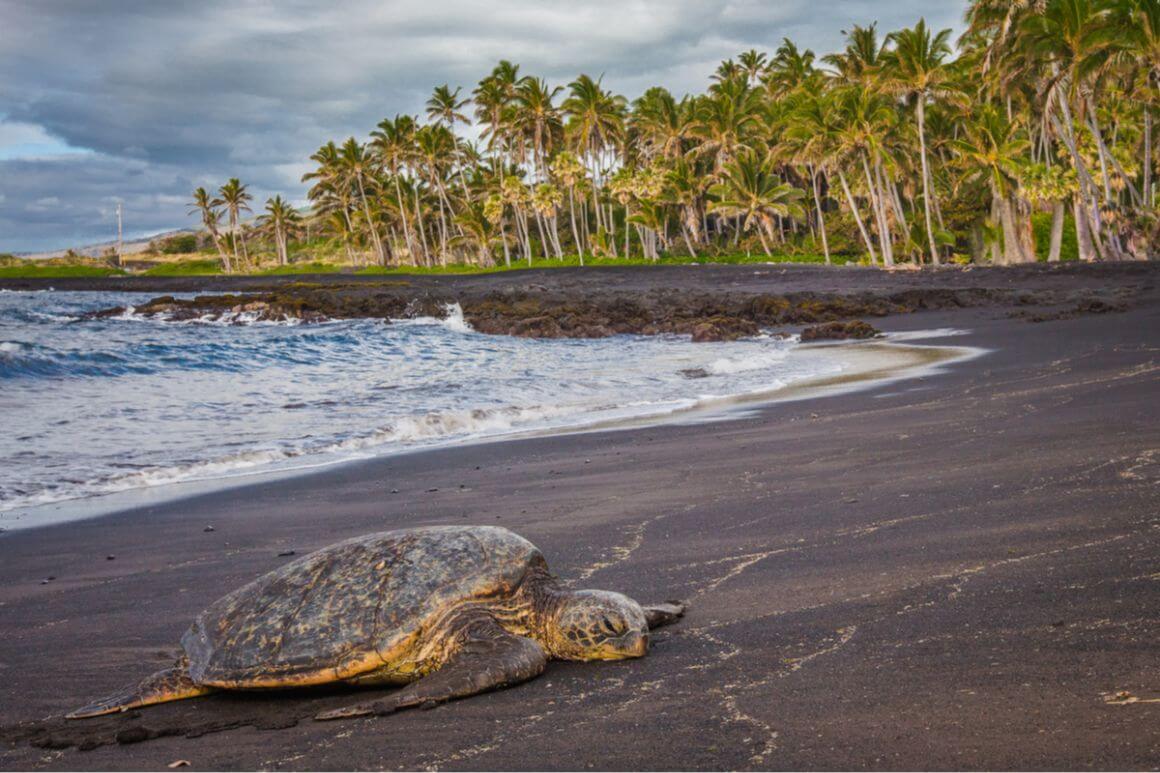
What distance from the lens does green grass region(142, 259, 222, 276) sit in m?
98.6

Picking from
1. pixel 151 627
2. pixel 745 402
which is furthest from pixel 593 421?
pixel 151 627

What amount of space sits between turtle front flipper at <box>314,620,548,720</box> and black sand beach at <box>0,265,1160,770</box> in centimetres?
6

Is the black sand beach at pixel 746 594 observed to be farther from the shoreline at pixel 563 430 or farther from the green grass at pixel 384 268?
the green grass at pixel 384 268

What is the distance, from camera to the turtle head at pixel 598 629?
3807 mm

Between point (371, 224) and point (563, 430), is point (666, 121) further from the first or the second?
point (563, 430)

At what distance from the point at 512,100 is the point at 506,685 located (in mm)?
76887

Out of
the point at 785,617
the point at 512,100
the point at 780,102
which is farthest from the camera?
the point at 512,100

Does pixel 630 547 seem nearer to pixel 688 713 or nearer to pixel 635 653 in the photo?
pixel 635 653

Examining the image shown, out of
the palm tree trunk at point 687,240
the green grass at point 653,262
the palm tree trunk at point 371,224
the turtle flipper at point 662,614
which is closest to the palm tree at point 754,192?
the green grass at point 653,262

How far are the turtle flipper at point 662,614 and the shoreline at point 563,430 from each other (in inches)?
227

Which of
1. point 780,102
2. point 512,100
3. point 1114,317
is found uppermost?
point 512,100

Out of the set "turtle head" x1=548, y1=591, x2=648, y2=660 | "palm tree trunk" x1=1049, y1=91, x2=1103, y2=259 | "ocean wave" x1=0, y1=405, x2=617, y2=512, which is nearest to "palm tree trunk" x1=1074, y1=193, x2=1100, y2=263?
"palm tree trunk" x1=1049, y1=91, x2=1103, y2=259

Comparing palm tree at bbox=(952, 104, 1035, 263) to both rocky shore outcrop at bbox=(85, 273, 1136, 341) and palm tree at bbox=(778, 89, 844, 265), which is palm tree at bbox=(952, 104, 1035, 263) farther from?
rocky shore outcrop at bbox=(85, 273, 1136, 341)

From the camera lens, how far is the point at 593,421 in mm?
12508
